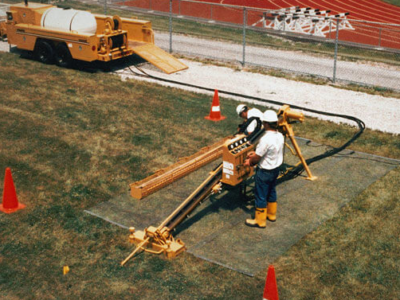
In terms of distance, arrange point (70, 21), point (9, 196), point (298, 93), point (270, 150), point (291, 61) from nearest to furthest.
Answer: point (270, 150) < point (9, 196) < point (298, 93) < point (70, 21) < point (291, 61)

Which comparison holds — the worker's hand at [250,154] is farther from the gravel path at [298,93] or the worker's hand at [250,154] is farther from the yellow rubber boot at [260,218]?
the gravel path at [298,93]

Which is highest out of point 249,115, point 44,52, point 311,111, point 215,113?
point 249,115

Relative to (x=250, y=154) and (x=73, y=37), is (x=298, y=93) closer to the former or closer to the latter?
(x=73, y=37)

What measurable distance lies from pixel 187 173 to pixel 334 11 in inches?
1034

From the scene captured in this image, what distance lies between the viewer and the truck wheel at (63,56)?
57.8 ft

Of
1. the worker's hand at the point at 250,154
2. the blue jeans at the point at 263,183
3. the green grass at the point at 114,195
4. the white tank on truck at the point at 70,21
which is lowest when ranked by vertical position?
the green grass at the point at 114,195

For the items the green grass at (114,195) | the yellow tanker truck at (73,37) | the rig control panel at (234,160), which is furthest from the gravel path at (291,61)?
the rig control panel at (234,160)

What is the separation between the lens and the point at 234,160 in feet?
29.0

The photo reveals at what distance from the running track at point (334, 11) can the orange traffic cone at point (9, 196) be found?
2086 cm

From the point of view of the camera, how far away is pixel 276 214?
31.0ft

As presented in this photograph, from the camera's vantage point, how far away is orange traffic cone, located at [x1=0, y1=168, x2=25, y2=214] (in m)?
9.23

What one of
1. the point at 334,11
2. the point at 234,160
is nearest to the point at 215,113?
the point at 234,160

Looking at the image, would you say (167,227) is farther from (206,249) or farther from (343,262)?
(343,262)

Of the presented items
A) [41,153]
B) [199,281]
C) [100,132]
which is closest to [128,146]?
[100,132]
